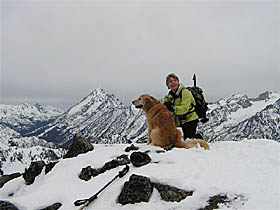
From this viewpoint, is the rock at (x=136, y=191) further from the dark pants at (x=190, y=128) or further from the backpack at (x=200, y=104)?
the backpack at (x=200, y=104)

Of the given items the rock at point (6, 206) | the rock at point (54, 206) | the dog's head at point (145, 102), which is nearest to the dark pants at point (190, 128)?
the dog's head at point (145, 102)

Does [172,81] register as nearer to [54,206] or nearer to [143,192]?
[143,192]

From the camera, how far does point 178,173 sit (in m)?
6.33

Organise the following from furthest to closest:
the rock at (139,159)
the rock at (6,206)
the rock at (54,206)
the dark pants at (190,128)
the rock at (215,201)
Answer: the dark pants at (190,128) < the rock at (139,159) < the rock at (6,206) < the rock at (54,206) < the rock at (215,201)

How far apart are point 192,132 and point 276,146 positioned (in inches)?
132

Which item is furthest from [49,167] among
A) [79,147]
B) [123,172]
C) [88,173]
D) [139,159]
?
[139,159]

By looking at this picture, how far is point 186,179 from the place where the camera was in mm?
5984

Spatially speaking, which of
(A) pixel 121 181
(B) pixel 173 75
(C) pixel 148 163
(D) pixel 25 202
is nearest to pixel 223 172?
(C) pixel 148 163

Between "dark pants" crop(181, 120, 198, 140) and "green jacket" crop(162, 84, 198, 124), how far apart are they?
0.17 m

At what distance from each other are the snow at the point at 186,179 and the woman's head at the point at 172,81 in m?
3.00

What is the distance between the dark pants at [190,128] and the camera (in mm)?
10281

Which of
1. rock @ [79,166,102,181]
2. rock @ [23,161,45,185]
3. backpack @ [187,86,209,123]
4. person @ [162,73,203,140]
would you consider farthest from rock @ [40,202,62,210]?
backpack @ [187,86,209,123]

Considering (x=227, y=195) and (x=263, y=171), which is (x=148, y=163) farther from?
(x=263, y=171)

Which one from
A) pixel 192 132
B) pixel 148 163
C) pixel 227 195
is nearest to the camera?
pixel 227 195
